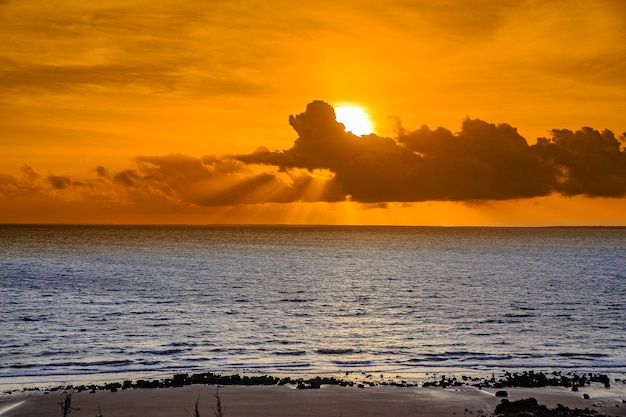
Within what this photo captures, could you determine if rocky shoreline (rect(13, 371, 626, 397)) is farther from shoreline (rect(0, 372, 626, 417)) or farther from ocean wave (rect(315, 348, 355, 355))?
ocean wave (rect(315, 348, 355, 355))

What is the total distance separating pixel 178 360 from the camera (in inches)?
1858

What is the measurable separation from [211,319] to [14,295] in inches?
1269

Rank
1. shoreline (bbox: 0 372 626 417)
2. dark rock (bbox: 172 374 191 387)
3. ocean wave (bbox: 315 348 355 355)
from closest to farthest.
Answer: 1. shoreline (bbox: 0 372 626 417)
2. dark rock (bbox: 172 374 191 387)
3. ocean wave (bbox: 315 348 355 355)

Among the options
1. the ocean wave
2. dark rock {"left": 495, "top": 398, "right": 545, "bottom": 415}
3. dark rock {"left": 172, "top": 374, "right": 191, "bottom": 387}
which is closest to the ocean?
the ocean wave

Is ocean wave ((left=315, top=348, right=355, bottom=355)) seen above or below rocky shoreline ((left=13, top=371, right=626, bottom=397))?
below

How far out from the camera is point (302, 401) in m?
34.9

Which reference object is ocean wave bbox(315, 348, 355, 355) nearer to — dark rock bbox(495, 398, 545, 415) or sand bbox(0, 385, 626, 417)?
sand bbox(0, 385, 626, 417)

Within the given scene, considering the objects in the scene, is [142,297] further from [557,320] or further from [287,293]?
[557,320]

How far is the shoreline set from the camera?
33.1m

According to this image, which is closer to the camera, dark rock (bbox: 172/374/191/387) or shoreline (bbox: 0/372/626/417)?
shoreline (bbox: 0/372/626/417)

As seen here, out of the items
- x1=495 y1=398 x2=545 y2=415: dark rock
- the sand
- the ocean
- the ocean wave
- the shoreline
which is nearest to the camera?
x1=495 y1=398 x2=545 y2=415: dark rock

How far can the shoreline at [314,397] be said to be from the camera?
33.1 metres

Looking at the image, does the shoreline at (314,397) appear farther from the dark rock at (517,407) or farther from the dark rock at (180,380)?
the dark rock at (517,407)

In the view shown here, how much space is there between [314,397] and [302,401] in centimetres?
102
